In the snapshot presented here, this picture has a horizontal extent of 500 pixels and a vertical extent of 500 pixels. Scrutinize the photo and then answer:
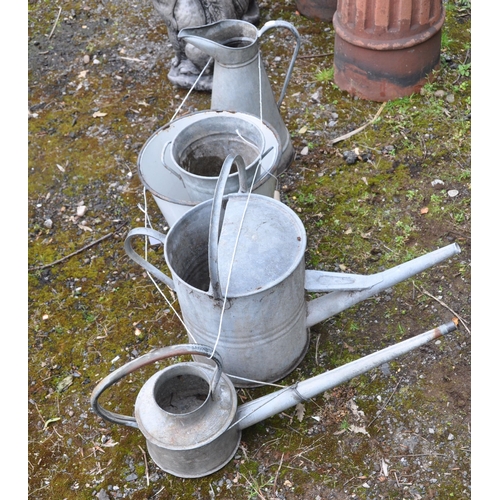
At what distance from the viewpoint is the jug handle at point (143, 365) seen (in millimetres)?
1910

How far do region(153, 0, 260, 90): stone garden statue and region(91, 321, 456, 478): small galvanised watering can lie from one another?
219 centimetres

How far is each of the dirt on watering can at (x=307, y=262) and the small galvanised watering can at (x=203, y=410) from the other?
0.40 feet

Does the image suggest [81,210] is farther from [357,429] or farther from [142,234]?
[357,429]

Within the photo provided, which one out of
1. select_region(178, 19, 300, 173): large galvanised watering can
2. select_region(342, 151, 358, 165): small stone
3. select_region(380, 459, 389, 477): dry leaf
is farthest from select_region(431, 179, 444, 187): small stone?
select_region(380, 459, 389, 477): dry leaf

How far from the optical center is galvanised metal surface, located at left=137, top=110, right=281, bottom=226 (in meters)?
2.60

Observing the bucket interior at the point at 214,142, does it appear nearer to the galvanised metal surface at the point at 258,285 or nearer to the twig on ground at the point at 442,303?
the galvanised metal surface at the point at 258,285

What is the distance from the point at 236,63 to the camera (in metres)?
3.01

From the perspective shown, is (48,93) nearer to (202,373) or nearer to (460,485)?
(202,373)

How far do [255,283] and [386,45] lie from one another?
1915 mm

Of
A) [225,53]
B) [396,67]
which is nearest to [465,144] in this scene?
[396,67]

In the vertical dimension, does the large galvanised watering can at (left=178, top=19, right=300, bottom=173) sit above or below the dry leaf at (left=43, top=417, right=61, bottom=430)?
above

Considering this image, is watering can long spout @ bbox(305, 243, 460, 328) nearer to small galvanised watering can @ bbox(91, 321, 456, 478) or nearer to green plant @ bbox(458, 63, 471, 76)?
small galvanised watering can @ bbox(91, 321, 456, 478)

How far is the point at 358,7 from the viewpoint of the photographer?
3.41m

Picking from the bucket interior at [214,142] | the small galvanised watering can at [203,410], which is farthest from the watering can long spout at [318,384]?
the bucket interior at [214,142]
